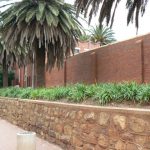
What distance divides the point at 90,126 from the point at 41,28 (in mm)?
13331

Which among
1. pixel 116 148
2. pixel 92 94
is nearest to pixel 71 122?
pixel 92 94

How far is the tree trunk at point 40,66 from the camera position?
932 inches

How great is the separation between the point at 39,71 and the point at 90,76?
697 cm

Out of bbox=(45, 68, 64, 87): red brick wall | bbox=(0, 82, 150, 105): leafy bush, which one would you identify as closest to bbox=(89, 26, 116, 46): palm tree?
bbox=(45, 68, 64, 87): red brick wall

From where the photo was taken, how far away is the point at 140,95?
837 cm

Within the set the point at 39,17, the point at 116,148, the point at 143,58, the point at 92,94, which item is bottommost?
the point at 116,148

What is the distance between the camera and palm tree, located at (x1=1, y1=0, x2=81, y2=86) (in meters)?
22.0

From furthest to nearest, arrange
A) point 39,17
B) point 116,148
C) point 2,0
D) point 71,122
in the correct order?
1. point 2,0
2. point 39,17
3. point 71,122
4. point 116,148

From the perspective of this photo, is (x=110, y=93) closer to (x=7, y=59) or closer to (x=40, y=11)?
(x=40, y=11)

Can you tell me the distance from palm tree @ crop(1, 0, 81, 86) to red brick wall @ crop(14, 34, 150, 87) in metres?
3.31

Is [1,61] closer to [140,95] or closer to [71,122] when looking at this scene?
[71,122]

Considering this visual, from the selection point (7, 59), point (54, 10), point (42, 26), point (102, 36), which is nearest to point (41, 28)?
point (42, 26)

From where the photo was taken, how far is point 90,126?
955 centimetres

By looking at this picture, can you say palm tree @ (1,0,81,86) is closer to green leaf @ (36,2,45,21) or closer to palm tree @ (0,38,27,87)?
green leaf @ (36,2,45,21)
